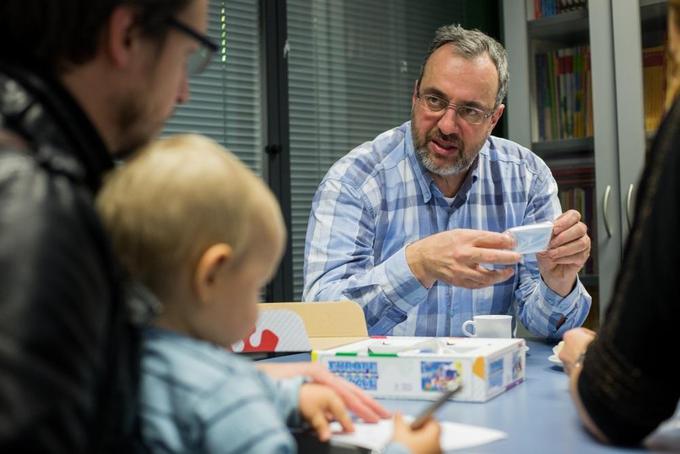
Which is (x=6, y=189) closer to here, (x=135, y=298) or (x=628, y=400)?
(x=135, y=298)

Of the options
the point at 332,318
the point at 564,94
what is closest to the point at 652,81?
the point at 564,94

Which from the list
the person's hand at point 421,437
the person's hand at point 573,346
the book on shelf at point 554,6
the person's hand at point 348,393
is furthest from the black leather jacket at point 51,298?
the book on shelf at point 554,6

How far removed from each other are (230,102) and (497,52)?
3.85 ft

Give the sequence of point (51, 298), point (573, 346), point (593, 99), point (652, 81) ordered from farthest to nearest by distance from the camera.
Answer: point (593, 99)
point (652, 81)
point (573, 346)
point (51, 298)

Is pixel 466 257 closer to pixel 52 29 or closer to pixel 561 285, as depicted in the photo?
pixel 561 285

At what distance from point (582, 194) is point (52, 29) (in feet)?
9.17

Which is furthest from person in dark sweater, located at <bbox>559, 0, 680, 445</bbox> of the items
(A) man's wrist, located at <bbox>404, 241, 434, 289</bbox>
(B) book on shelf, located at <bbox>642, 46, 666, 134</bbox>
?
(B) book on shelf, located at <bbox>642, 46, 666, 134</bbox>

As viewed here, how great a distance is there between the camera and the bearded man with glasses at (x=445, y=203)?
2.01m

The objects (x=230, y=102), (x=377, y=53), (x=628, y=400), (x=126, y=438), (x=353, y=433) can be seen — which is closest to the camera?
(x=126, y=438)

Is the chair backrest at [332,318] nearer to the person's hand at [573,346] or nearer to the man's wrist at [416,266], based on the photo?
the man's wrist at [416,266]

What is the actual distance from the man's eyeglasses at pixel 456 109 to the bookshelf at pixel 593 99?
38.3 inches

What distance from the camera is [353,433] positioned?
3.42ft

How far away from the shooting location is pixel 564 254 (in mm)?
1870

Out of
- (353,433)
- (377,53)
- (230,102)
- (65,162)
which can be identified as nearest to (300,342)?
(353,433)
